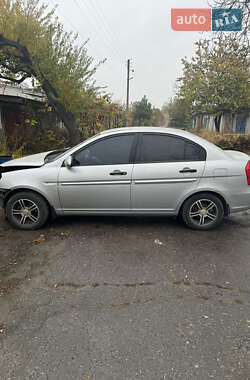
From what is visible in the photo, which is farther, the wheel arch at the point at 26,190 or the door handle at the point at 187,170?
the wheel arch at the point at 26,190

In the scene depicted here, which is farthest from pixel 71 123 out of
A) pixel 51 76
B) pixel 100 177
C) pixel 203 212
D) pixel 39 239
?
pixel 203 212

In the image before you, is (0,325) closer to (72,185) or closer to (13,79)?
(72,185)

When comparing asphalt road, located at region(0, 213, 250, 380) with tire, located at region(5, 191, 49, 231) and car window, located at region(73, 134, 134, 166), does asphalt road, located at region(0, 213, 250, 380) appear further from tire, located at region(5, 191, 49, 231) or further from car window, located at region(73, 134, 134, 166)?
car window, located at region(73, 134, 134, 166)

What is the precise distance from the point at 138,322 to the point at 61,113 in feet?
30.2

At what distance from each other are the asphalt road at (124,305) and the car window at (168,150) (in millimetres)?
1205

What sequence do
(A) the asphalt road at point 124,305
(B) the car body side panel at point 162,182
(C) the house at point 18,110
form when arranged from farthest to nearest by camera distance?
(C) the house at point 18,110
(B) the car body side panel at point 162,182
(A) the asphalt road at point 124,305

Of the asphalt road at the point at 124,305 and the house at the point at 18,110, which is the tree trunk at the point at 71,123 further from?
the asphalt road at the point at 124,305

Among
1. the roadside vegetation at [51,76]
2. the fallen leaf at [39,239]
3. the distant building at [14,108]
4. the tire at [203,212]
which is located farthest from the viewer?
the distant building at [14,108]

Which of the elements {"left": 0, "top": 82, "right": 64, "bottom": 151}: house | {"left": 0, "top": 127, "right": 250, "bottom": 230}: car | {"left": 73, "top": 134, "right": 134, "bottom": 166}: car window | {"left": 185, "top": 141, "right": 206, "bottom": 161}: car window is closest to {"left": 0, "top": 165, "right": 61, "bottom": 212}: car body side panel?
{"left": 0, "top": 127, "right": 250, "bottom": 230}: car

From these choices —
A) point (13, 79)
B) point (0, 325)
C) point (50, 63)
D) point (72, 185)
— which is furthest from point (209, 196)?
point (13, 79)

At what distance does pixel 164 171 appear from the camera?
3.54 meters

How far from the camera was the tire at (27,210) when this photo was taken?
3668 millimetres

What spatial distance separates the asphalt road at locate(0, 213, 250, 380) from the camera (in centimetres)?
166

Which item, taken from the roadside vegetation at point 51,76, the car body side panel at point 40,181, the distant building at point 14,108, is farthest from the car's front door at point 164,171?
the distant building at point 14,108
